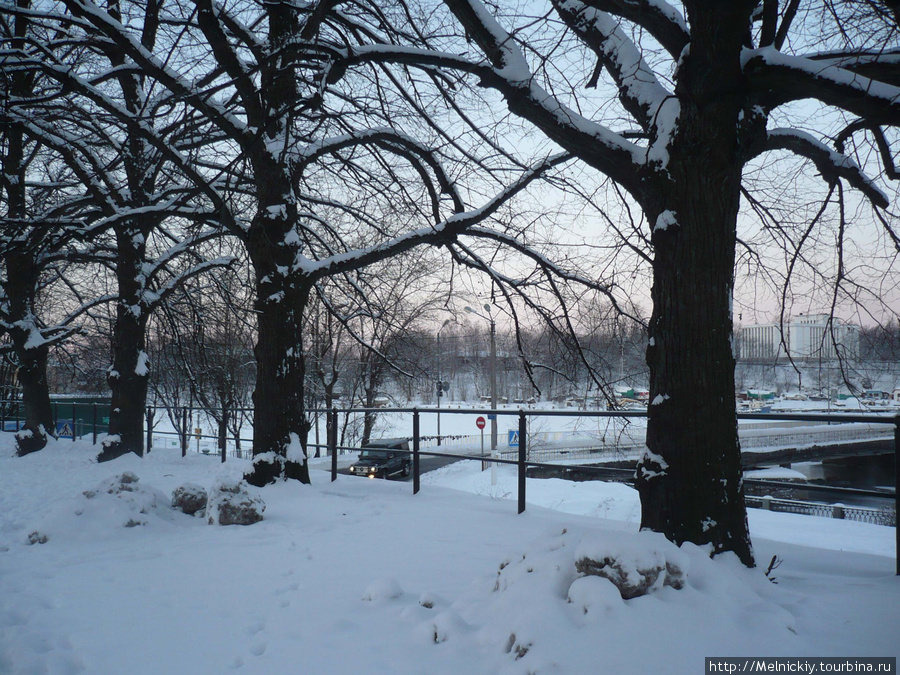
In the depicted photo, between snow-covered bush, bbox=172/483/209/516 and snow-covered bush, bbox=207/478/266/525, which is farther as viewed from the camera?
snow-covered bush, bbox=172/483/209/516

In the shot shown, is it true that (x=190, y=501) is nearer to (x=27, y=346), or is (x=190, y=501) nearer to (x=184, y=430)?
(x=184, y=430)

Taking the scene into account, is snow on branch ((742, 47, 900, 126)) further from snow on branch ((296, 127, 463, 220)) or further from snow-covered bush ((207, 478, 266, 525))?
→ snow-covered bush ((207, 478, 266, 525))

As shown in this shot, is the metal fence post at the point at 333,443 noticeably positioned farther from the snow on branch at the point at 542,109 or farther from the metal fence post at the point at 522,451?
the snow on branch at the point at 542,109

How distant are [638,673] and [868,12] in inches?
138

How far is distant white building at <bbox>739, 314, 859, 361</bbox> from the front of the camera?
15.9 feet

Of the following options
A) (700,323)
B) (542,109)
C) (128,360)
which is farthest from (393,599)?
(128,360)

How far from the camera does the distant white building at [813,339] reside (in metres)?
A: 4.84

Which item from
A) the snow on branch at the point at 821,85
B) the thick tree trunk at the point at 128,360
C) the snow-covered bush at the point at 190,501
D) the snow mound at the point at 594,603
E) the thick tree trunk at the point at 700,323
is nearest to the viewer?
the snow mound at the point at 594,603

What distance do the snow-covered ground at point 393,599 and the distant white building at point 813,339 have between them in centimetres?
188

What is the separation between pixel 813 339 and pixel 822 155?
1938mm

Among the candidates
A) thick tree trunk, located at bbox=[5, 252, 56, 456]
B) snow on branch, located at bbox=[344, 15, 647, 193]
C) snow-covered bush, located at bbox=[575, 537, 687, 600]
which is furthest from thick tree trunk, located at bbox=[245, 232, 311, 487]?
thick tree trunk, located at bbox=[5, 252, 56, 456]

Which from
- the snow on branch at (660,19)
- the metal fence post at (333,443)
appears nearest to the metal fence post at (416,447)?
the metal fence post at (333,443)

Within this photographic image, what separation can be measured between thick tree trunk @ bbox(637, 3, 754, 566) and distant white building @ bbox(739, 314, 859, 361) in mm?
1922

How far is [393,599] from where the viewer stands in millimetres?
3020
